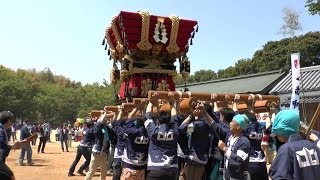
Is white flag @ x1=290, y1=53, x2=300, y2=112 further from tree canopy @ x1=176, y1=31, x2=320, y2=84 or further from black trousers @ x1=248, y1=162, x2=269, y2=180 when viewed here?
tree canopy @ x1=176, y1=31, x2=320, y2=84

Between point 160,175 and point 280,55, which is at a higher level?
point 280,55

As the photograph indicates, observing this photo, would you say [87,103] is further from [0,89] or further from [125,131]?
[125,131]

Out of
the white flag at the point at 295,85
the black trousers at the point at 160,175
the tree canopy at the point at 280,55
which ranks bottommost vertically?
the black trousers at the point at 160,175

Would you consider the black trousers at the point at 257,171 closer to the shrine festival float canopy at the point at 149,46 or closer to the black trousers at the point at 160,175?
the black trousers at the point at 160,175

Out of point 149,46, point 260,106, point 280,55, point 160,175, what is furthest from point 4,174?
point 280,55

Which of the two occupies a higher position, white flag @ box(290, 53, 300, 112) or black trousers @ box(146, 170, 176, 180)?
white flag @ box(290, 53, 300, 112)

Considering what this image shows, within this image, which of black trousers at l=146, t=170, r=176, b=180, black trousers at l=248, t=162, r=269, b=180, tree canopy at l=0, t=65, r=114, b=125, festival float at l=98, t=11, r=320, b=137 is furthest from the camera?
tree canopy at l=0, t=65, r=114, b=125

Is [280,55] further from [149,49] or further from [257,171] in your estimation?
[257,171]

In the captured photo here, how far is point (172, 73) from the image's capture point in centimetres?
1177

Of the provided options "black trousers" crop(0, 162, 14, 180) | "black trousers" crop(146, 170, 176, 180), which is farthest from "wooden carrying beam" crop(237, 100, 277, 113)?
"black trousers" crop(0, 162, 14, 180)

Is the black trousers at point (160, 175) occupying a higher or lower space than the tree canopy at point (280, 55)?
lower

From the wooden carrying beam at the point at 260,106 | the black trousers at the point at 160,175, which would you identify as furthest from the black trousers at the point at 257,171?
the black trousers at the point at 160,175

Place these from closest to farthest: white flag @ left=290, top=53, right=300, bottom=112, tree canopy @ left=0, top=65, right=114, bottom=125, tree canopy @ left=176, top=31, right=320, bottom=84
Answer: white flag @ left=290, top=53, right=300, bottom=112, tree canopy @ left=176, top=31, right=320, bottom=84, tree canopy @ left=0, top=65, right=114, bottom=125

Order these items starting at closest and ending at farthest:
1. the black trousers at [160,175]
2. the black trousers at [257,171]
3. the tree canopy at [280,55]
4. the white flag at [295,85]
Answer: the black trousers at [160,175] < the black trousers at [257,171] < the white flag at [295,85] < the tree canopy at [280,55]
